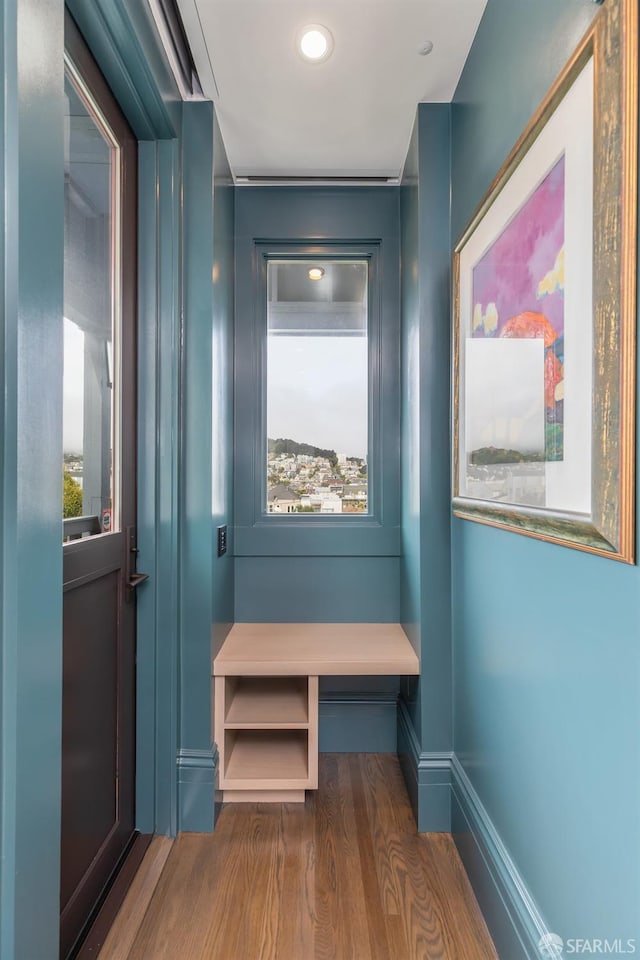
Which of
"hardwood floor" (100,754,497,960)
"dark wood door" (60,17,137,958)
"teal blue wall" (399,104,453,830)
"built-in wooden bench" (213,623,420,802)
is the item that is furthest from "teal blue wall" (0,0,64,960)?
"teal blue wall" (399,104,453,830)

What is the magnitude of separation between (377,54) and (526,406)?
4.15 feet

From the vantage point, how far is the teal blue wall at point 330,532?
235 centimetres

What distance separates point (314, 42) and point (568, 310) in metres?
1.24

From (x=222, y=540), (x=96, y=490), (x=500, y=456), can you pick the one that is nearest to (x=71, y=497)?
(x=96, y=490)

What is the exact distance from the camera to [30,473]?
0.84 m

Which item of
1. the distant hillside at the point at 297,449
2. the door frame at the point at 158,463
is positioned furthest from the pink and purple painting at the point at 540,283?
the distant hillside at the point at 297,449

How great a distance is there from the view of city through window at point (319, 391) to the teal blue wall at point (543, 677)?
760mm

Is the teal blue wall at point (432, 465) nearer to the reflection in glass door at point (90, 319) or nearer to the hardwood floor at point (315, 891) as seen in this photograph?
the hardwood floor at point (315, 891)

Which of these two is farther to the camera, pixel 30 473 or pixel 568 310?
pixel 568 310

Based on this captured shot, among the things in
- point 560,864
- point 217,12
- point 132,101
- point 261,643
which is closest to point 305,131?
point 217,12

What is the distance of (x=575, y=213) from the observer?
96 cm

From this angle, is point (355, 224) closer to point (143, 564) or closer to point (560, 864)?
point (143, 564)

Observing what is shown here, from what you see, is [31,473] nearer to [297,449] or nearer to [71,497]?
[71,497]

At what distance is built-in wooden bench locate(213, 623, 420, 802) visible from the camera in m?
1.91
